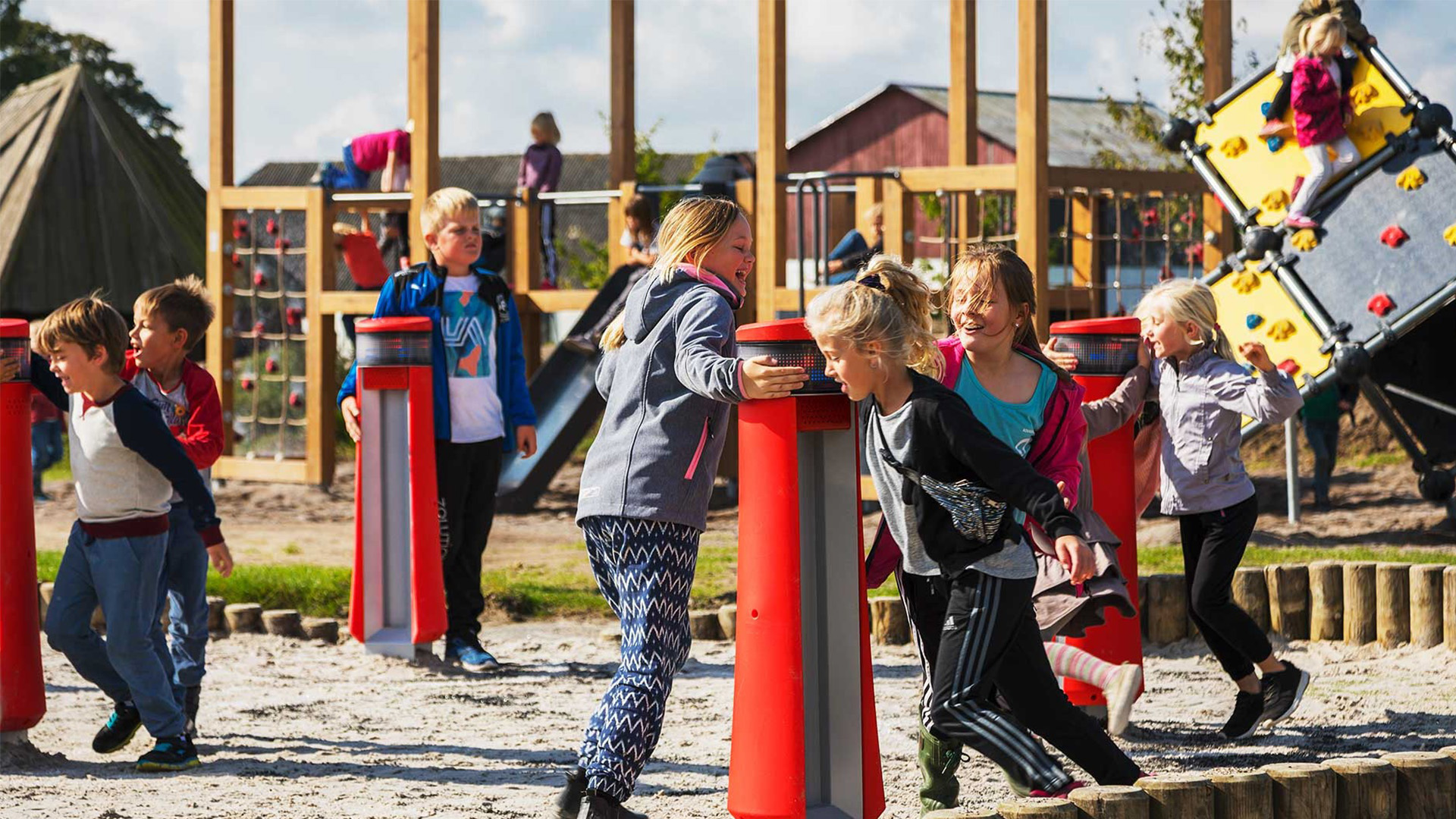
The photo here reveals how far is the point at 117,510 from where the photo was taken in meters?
5.03

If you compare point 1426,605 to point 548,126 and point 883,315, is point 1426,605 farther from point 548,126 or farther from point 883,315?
point 548,126

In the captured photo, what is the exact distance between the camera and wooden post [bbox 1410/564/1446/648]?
22.4ft

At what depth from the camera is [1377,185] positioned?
1009 centimetres

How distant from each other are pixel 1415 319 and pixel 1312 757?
5.34 metres

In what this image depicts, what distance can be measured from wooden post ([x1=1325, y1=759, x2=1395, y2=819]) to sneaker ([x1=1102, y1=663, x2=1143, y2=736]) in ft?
3.94

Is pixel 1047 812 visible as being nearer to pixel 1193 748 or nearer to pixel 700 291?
pixel 700 291

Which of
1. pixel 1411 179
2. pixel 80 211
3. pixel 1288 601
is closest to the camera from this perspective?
pixel 1288 601

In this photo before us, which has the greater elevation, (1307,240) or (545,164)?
(545,164)

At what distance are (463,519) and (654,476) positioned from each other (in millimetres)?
3055

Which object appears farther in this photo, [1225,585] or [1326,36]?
[1326,36]

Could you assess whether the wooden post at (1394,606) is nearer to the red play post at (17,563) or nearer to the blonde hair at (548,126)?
the red play post at (17,563)

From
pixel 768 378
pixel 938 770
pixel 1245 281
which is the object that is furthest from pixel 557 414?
pixel 768 378

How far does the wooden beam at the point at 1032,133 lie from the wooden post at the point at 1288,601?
403 cm

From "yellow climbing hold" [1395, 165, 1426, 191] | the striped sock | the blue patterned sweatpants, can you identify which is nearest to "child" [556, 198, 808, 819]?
the blue patterned sweatpants
